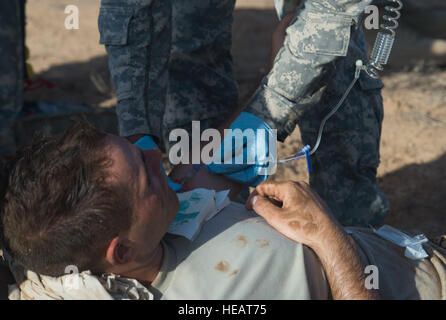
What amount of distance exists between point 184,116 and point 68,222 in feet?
4.73

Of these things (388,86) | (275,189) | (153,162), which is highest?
(153,162)

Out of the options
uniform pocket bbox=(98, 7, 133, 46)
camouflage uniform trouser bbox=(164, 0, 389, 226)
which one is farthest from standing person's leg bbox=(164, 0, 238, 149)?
uniform pocket bbox=(98, 7, 133, 46)

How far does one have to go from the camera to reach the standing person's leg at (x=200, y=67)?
2.64 metres

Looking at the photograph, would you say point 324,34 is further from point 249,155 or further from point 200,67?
point 200,67

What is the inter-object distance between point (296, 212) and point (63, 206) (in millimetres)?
678

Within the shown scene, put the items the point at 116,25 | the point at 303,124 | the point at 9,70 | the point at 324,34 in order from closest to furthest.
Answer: the point at 324,34 → the point at 116,25 → the point at 303,124 → the point at 9,70

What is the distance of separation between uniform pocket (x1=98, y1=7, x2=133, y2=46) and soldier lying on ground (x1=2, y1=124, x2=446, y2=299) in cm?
86

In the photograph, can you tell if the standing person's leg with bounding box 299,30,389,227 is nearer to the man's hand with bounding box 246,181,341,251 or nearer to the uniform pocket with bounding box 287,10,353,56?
the uniform pocket with bounding box 287,10,353,56

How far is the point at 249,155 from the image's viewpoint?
189cm

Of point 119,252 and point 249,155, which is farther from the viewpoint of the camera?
point 249,155

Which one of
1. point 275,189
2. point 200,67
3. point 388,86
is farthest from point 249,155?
point 388,86

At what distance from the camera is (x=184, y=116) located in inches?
107

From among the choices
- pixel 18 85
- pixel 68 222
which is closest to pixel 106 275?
pixel 68 222

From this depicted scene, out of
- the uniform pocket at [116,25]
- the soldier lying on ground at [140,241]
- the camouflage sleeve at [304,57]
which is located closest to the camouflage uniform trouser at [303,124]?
the uniform pocket at [116,25]
